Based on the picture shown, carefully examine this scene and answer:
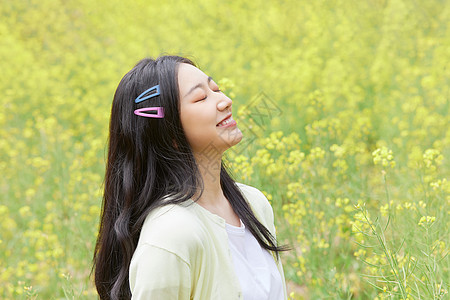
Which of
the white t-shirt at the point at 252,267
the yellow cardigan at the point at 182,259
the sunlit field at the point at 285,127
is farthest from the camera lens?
the sunlit field at the point at 285,127

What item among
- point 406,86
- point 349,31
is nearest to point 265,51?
point 349,31

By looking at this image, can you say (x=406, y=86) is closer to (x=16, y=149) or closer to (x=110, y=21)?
(x=16, y=149)

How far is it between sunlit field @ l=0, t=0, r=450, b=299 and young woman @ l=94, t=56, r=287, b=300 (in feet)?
1.20

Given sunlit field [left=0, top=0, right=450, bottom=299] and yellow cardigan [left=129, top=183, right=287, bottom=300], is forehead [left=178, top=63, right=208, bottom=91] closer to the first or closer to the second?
yellow cardigan [left=129, top=183, right=287, bottom=300]

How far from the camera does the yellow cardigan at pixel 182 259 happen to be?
1.21 meters

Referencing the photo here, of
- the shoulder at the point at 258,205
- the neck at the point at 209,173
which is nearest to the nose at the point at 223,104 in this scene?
the neck at the point at 209,173

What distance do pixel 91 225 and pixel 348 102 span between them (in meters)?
2.20

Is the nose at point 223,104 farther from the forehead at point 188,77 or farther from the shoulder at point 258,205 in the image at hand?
the shoulder at point 258,205

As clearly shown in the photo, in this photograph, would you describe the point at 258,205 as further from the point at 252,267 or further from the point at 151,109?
the point at 151,109

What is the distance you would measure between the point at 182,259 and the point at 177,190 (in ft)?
0.69

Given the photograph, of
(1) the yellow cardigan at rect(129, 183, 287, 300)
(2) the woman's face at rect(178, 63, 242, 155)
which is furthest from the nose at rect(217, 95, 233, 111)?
(1) the yellow cardigan at rect(129, 183, 287, 300)

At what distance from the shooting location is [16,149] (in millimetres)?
4234

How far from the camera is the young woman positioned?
1.29m

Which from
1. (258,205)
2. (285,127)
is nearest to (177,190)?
(258,205)
